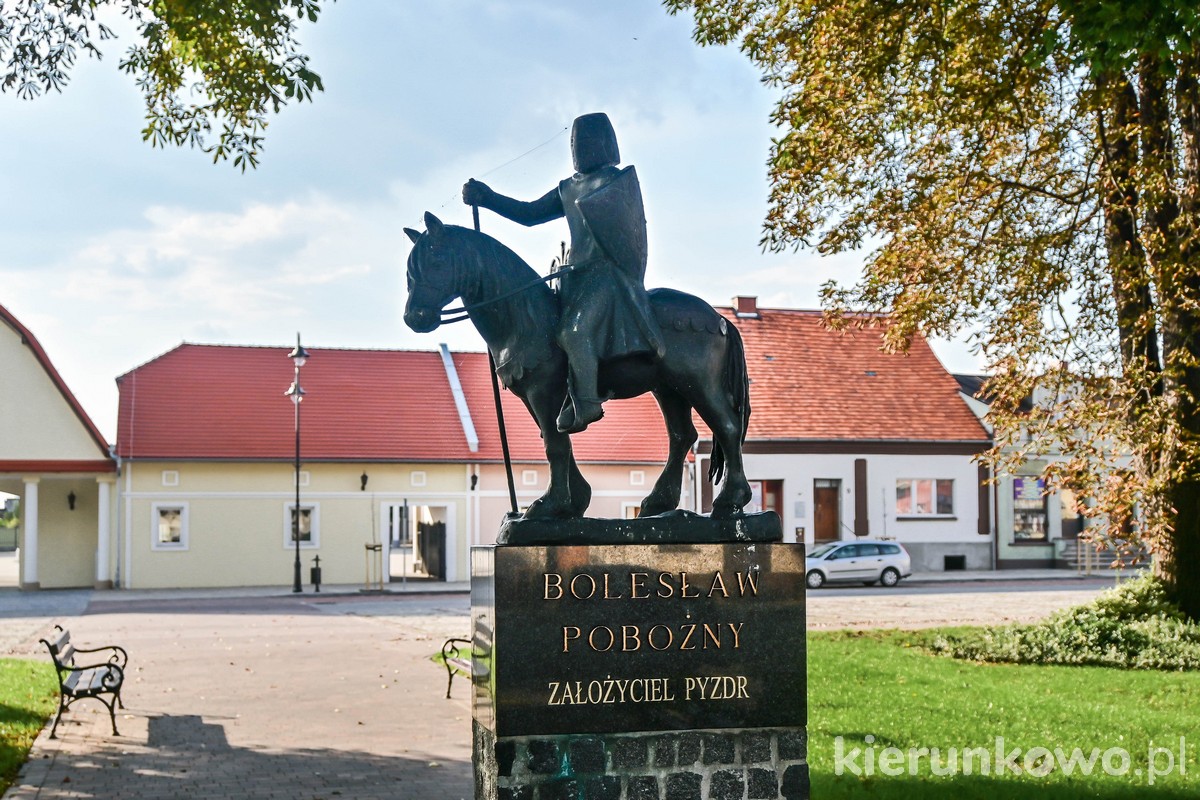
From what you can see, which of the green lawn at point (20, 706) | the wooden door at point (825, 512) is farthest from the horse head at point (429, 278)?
the wooden door at point (825, 512)

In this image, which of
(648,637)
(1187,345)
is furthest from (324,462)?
(648,637)

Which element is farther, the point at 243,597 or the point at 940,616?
the point at 243,597

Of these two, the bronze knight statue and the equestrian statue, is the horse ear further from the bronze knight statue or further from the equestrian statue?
the bronze knight statue

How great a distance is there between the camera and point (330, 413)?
124 feet

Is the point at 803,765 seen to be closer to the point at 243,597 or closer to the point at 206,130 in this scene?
the point at 206,130

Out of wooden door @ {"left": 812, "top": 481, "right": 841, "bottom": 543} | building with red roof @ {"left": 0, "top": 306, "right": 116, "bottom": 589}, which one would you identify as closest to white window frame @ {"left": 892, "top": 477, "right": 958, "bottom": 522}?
wooden door @ {"left": 812, "top": 481, "right": 841, "bottom": 543}

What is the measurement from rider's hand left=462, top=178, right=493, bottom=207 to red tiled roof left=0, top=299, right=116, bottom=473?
29699 mm

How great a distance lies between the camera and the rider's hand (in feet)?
24.7

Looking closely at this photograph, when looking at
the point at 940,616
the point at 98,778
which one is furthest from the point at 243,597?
the point at 98,778

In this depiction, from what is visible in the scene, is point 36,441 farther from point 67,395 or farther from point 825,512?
point 825,512

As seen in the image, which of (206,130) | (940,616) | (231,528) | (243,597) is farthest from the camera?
(231,528)

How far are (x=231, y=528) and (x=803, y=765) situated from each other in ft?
100

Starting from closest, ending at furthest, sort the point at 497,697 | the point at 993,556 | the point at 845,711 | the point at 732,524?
1. the point at 497,697
2. the point at 732,524
3. the point at 845,711
4. the point at 993,556

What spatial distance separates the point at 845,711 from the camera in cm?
1181
